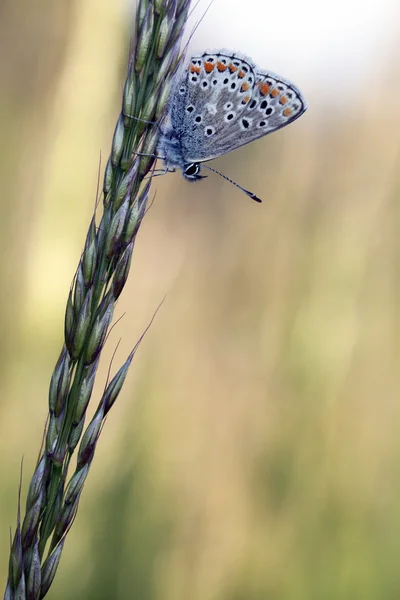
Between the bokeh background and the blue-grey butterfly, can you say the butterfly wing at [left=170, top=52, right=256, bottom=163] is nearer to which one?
the blue-grey butterfly

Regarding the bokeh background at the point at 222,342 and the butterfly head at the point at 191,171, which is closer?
the butterfly head at the point at 191,171

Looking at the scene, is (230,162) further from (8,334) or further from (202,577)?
(202,577)

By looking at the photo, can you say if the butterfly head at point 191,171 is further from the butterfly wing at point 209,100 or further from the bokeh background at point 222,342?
the bokeh background at point 222,342

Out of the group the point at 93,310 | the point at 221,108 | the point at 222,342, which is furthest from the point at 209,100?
the point at 222,342

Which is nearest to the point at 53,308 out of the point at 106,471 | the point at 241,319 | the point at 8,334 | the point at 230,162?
the point at 8,334

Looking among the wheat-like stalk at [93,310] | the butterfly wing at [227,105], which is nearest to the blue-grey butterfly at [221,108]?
the butterfly wing at [227,105]
